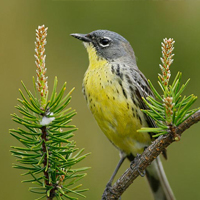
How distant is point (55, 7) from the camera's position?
509 cm

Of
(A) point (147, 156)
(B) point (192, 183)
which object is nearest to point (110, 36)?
(B) point (192, 183)

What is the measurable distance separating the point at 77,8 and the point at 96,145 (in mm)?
1909

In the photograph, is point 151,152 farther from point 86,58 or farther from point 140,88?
point 86,58

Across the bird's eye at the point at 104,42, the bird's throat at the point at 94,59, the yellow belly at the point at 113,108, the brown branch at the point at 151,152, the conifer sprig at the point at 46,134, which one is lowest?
the brown branch at the point at 151,152

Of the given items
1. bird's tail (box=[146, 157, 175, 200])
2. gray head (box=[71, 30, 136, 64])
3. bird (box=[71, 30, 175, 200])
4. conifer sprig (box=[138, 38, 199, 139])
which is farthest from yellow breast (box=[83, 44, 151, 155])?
conifer sprig (box=[138, 38, 199, 139])

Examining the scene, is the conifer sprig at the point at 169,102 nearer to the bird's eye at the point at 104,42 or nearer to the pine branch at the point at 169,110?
the pine branch at the point at 169,110

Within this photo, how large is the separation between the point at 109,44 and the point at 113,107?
120cm

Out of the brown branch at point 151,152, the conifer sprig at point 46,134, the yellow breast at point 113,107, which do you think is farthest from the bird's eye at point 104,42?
the conifer sprig at point 46,134

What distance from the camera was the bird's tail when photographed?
4844 millimetres

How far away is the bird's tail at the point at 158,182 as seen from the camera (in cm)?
484

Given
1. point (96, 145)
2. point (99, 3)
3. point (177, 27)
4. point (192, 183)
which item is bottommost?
point (192, 183)

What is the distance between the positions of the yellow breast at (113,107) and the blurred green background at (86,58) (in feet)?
2.70

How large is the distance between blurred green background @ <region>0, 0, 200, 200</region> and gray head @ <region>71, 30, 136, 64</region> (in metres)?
0.14

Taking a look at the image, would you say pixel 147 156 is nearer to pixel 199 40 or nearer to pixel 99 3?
pixel 199 40
